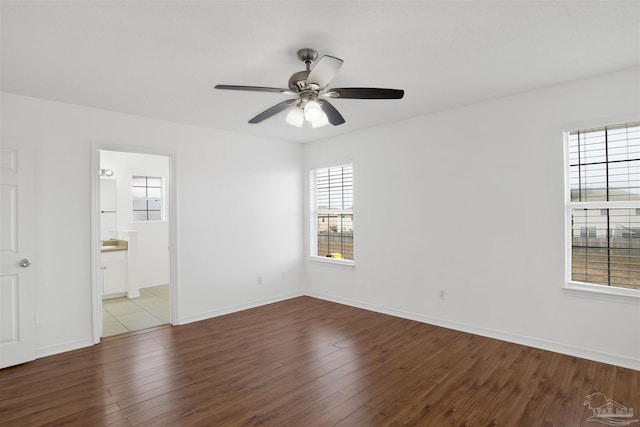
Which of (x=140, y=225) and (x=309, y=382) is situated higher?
(x=140, y=225)

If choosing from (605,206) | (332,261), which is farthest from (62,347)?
(605,206)

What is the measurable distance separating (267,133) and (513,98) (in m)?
3.22

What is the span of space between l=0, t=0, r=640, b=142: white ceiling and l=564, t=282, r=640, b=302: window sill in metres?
1.95

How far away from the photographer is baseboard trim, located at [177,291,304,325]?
4397 millimetres

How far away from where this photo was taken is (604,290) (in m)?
3.05

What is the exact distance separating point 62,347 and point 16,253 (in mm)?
1077

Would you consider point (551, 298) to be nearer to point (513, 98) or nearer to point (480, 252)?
point (480, 252)

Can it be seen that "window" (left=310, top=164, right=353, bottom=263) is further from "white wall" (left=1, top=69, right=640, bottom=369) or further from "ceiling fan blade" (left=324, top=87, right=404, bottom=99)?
"ceiling fan blade" (left=324, top=87, right=404, bottom=99)

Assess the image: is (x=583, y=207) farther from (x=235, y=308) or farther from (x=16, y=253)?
(x=16, y=253)

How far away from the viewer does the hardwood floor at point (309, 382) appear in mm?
2316

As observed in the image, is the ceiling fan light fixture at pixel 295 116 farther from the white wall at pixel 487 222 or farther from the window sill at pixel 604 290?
the window sill at pixel 604 290

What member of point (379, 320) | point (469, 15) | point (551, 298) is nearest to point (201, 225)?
point (379, 320)

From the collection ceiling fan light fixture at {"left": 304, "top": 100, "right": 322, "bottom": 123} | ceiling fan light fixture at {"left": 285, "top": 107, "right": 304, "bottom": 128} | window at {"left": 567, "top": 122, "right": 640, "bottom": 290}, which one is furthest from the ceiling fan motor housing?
window at {"left": 567, "top": 122, "right": 640, "bottom": 290}

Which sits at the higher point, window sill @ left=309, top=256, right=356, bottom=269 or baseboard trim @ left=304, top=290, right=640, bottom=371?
window sill @ left=309, top=256, right=356, bottom=269
